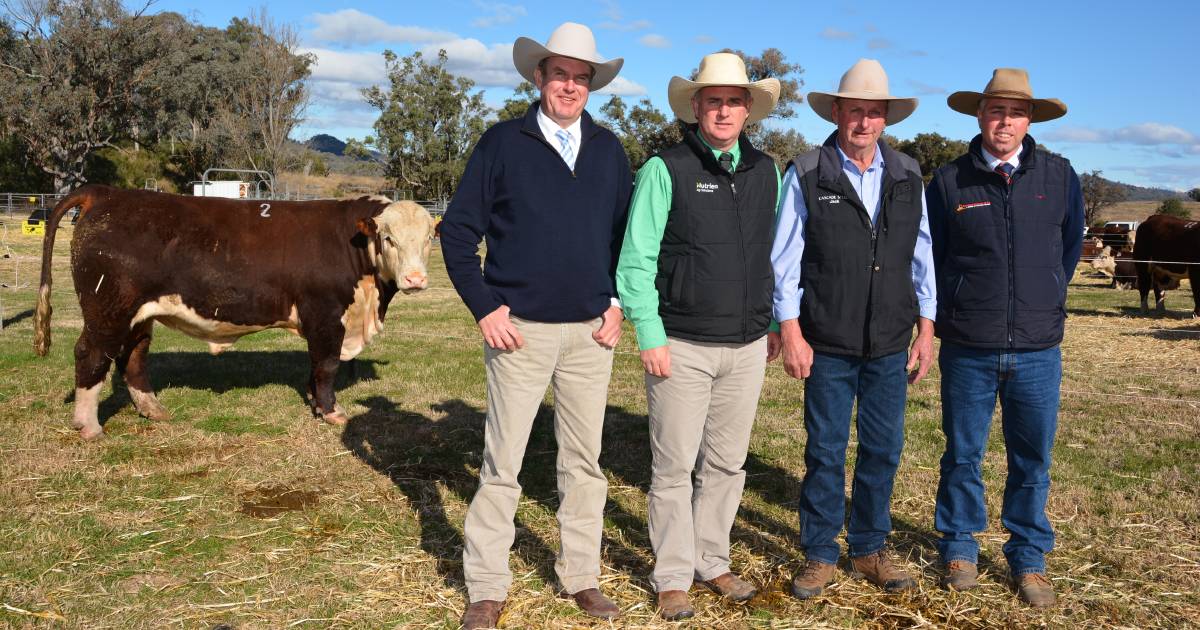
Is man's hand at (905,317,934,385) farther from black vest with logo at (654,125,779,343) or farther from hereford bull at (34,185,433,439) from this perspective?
hereford bull at (34,185,433,439)

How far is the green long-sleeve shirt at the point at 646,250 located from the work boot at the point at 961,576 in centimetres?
178

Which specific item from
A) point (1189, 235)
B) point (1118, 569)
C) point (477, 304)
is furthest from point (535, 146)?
point (1189, 235)

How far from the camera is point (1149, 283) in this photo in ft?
51.2

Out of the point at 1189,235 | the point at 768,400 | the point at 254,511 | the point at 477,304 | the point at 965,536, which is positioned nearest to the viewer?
the point at 477,304

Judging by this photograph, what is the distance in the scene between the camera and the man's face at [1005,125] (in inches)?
155

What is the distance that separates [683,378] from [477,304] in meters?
0.88

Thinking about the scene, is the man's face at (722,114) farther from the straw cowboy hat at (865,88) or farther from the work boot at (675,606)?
the work boot at (675,606)

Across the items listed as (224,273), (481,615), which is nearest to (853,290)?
(481,615)

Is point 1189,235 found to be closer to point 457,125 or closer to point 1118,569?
point 1118,569

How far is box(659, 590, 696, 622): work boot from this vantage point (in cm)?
366

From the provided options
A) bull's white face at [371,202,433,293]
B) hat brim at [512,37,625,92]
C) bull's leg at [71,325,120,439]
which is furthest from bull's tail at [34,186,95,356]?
hat brim at [512,37,625,92]

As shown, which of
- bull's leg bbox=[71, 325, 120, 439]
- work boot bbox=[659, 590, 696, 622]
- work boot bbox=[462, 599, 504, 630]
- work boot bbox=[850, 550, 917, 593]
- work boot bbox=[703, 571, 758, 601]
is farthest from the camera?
bull's leg bbox=[71, 325, 120, 439]

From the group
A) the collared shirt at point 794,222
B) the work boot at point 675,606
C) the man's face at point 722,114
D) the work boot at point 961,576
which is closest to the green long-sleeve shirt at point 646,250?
the man's face at point 722,114

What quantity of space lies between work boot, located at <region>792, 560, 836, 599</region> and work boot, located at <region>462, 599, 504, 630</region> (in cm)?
132
